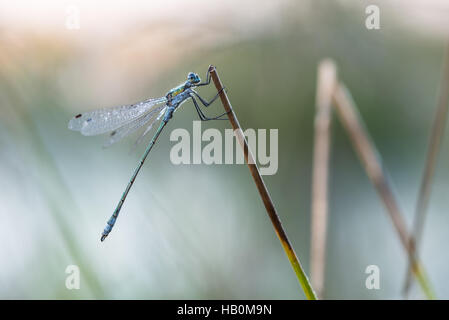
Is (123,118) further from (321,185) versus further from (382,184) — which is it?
(382,184)

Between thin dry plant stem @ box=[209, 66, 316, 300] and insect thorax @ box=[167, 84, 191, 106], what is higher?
insect thorax @ box=[167, 84, 191, 106]

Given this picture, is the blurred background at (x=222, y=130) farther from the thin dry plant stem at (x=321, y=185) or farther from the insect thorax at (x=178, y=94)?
the thin dry plant stem at (x=321, y=185)

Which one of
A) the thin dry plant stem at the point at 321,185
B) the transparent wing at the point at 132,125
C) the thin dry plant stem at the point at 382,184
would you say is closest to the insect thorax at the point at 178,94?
the transparent wing at the point at 132,125

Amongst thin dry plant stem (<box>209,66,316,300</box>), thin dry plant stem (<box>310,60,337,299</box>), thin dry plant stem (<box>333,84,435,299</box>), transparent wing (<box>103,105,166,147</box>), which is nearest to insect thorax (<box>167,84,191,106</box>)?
transparent wing (<box>103,105,166,147</box>)

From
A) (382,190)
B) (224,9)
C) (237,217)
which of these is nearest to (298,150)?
(237,217)

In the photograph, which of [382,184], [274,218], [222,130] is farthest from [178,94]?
[274,218]

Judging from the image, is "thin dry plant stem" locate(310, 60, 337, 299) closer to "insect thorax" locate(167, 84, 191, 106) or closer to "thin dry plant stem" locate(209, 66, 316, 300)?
"thin dry plant stem" locate(209, 66, 316, 300)
